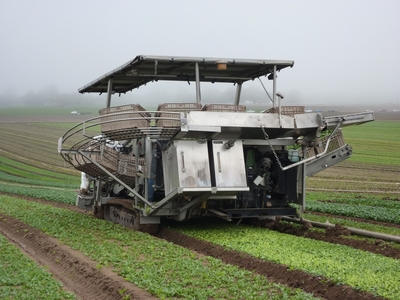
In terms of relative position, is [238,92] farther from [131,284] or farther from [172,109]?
[131,284]

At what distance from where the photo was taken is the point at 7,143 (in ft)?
200

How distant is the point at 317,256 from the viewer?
35.0 ft

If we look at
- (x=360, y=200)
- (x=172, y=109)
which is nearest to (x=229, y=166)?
(x=172, y=109)

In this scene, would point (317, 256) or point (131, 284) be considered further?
point (317, 256)

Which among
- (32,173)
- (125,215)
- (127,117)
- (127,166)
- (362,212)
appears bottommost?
(32,173)

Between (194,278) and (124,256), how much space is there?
2.28m

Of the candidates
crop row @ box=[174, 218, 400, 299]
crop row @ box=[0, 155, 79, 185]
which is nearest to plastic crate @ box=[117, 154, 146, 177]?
crop row @ box=[174, 218, 400, 299]

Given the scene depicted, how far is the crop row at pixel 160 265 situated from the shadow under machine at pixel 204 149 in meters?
1.26

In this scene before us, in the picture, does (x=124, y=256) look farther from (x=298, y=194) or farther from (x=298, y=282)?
(x=298, y=194)

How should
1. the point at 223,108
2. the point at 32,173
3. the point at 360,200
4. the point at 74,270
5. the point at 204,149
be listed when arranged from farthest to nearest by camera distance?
the point at 32,173 → the point at 360,200 → the point at 223,108 → the point at 204,149 → the point at 74,270

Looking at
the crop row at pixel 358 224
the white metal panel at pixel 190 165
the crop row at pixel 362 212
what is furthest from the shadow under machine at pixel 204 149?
the crop row at pixel 362 212

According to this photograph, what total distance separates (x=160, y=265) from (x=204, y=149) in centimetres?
350

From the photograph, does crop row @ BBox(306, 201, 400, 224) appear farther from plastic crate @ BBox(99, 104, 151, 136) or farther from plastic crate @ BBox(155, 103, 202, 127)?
plastic crate @ BBox(99, 104, 151, 136)

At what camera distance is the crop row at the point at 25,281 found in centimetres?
866
